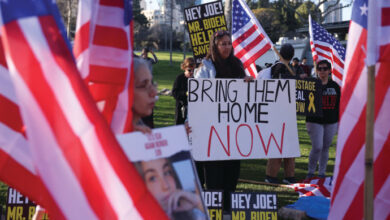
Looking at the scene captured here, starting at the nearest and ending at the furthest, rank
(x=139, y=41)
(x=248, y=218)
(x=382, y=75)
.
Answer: (x=382, y=75)
(x=248, y=218)
(x=139, y=41)

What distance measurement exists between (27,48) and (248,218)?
11.5 feet

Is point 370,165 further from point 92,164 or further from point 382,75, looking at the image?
point 92,164

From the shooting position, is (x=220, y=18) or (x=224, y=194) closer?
(x=224, y=194)

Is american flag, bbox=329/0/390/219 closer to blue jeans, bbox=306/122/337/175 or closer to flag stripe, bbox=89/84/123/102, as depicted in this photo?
flag stripe, bbox=89/84/123/102

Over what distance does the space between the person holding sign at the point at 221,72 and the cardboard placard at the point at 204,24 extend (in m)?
2.93

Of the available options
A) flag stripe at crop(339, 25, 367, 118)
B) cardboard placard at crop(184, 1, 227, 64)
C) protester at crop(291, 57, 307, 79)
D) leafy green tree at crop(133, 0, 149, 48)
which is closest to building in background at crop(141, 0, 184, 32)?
leafy green tree at crop(133, 0, 149, 48)

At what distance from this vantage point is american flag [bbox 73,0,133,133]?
10.0 ft

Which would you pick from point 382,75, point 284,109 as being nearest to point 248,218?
point 284,109

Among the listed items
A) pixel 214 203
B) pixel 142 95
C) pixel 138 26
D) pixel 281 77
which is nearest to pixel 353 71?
pixel 142 95

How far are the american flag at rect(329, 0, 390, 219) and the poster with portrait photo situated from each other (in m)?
1.29

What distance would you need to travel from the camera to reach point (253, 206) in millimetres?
5578

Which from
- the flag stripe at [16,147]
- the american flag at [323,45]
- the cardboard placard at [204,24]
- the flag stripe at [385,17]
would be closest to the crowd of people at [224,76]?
the flag stripe at [16,147]

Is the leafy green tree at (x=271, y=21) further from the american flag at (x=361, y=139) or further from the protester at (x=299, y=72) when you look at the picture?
the american flag at (x=361, y=139)

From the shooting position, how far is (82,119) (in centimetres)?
252
